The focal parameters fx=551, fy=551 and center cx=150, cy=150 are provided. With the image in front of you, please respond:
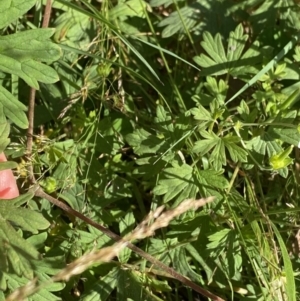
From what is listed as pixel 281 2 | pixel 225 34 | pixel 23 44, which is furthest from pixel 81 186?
pixel 281 2

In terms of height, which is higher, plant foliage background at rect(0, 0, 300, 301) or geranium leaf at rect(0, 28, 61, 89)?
geranium leaf at rect(0, 28, 61, 89)

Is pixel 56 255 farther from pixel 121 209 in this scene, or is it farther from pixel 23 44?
pixel 23 44

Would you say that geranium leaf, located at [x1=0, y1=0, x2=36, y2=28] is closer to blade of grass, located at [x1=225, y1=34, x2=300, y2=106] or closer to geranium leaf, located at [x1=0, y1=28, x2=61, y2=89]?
geranium leaf, located at [x1=0, y1=28, x2=61, y2=89]

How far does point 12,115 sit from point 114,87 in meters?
0.67

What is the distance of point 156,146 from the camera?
2.22 m

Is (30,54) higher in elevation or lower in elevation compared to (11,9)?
lower

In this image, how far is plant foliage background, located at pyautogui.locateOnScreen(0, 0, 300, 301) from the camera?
2.05m

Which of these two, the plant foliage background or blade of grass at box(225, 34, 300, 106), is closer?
the plant foliage background

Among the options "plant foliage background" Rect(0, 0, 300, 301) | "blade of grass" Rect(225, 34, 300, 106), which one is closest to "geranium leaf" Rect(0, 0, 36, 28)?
"plant foliage background" Rect(0, 0, 300, 301)

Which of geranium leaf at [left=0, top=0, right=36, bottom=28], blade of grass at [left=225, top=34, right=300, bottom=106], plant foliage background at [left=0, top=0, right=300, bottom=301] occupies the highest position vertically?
geranium leaf at [left=0, top=0, right=36, bottom=28]

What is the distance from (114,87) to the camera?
103 inches

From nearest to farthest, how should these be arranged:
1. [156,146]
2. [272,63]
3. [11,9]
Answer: [11,9]
[156,146]
[272,63]

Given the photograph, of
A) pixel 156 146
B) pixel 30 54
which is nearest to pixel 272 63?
pixel 156 146

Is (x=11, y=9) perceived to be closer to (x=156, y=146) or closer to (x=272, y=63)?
(x=156, y=146)
